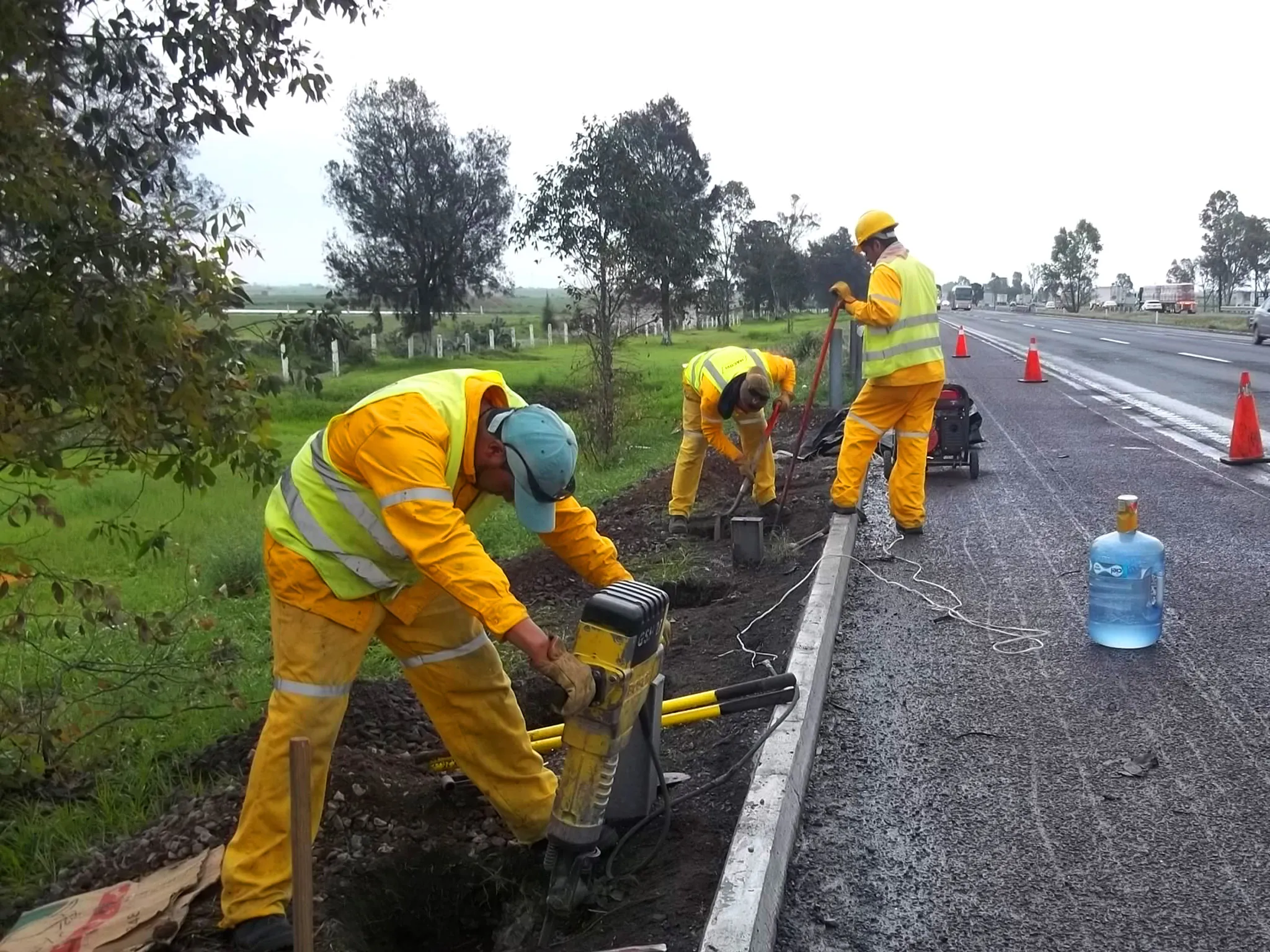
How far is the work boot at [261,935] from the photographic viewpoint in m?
3.05

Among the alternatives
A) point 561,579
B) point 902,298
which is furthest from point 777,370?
point 561,579

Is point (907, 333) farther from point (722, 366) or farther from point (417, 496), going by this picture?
point (417, 496)

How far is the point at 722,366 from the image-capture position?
764cm

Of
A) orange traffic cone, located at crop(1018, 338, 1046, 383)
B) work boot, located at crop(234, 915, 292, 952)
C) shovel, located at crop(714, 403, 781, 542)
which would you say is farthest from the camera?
orange traffic cone, located at crop(1018, 338, 1046, 383)

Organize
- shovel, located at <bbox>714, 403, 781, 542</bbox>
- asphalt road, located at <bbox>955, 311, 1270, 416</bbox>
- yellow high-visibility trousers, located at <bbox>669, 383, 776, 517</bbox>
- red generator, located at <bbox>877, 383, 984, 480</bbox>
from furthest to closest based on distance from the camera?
asphalt road, located at <bbox>955, 311, 1270, 416</bbox>, red generator, located at <bbox>877, 383, 984, 480</bbox>, yellow high-visibility trousers, located at <bbox>669, 383, 776, 517</bbox>, shovel, located at <bbox>714, 403, 781, 542</bbox>

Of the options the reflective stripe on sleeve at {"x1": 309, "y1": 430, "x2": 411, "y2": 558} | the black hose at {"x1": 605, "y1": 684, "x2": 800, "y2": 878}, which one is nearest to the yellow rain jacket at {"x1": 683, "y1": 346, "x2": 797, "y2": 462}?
the black hose at {"x1": 605, "y1": 684, "x2": 800, "y2": 878}

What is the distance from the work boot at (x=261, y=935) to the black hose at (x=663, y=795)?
96 cm

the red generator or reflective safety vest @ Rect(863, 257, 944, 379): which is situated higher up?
reflective safety vest @ Rect(863, 257, 944, 379)

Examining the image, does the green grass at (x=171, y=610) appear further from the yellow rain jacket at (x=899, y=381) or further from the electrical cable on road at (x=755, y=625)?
the yellow rain jacket at (x=899, y=381)

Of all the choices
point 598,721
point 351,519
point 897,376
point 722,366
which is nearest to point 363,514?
point 351,519

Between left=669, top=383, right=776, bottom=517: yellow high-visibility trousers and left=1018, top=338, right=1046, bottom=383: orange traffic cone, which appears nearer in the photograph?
left=669, top=383, right=776, bottom=517: yellow high-visibility trousers

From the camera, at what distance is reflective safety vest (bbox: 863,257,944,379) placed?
22.9ft

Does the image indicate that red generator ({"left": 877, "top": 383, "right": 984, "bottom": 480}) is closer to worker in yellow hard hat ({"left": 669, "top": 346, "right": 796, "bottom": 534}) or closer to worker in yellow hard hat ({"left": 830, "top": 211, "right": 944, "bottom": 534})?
worker in yellow hard hat ({"left": 669, "top": 346, "right": 796, "bottom": 534})

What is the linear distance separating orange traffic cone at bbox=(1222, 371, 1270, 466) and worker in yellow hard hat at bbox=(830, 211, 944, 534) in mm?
3421
